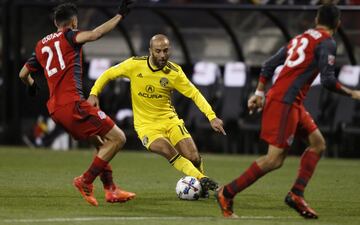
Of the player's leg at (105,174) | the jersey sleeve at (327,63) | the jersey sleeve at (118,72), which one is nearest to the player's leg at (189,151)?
the jersey sleeve at (118,72)

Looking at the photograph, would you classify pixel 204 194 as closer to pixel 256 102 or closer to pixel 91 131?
pixel 91 131

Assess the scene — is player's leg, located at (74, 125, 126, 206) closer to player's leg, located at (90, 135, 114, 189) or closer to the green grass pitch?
the green grass pitch

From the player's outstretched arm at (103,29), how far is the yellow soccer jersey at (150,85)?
1473 millimetres

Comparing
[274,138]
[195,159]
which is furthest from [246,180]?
[195,159]

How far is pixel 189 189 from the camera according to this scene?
11.4m

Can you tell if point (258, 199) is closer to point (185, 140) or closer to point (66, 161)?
point (185, 140)

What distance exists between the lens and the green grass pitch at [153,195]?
9.63m

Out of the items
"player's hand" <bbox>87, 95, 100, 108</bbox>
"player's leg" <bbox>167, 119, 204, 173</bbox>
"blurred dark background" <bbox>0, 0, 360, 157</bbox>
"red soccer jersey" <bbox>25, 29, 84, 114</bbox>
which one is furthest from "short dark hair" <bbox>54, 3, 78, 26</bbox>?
"blurred dark background" <bbox>0, 0, 360, 157</bbox>

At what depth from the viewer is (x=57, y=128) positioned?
68.6 ft

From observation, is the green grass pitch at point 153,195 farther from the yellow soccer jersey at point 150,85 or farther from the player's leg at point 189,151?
the yellow soccer jersey at point 150,85

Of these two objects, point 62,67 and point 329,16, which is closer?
point 329,16

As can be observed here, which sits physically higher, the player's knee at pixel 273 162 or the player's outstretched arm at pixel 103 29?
the player's outstretched arm at pixel 103 29

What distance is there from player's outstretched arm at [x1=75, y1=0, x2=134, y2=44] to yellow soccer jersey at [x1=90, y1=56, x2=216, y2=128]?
147cm

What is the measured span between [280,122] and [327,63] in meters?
0.72
